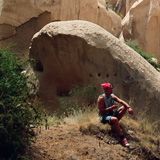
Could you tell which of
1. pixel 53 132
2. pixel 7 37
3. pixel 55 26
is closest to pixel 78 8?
pixel 7 37

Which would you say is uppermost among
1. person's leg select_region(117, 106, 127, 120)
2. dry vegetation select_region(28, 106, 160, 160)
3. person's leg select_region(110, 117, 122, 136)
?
person's leg select_region(117, 106, 127, 120)

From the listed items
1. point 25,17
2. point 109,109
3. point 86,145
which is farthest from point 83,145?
point 25,17

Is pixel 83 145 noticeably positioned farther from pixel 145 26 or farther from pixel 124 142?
pixel 145 26

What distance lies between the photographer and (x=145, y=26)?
17375 mm

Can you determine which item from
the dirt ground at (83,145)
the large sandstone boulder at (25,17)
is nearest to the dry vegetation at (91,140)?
the dirt ground at (83,145)

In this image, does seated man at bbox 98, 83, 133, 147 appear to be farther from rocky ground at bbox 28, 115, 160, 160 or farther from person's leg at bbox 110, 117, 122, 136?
rocky ground at bbox 28, 115, 160, 160

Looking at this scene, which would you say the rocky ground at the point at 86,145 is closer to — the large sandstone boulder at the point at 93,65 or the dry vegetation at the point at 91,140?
Result: the dry vegetation at the point at 91,140

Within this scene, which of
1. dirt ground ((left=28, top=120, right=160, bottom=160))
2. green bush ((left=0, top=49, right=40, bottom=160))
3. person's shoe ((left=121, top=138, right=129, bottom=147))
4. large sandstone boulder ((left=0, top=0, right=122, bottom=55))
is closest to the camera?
green bush ((left=0, top=49, right=40, bottom=160))

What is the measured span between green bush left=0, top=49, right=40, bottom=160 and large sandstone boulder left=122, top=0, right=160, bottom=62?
13.1 meters

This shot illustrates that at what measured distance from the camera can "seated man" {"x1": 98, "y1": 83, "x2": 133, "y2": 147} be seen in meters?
6.01

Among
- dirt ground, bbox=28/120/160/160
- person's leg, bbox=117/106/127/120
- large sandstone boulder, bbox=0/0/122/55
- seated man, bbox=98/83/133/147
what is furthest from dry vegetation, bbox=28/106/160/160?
large sandstone boulder, bbox=0/0/122/55

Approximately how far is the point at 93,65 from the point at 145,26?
1043 centimetres

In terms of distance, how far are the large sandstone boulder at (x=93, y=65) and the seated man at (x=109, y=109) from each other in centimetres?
125

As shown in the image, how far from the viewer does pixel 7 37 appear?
13445 millimetres
